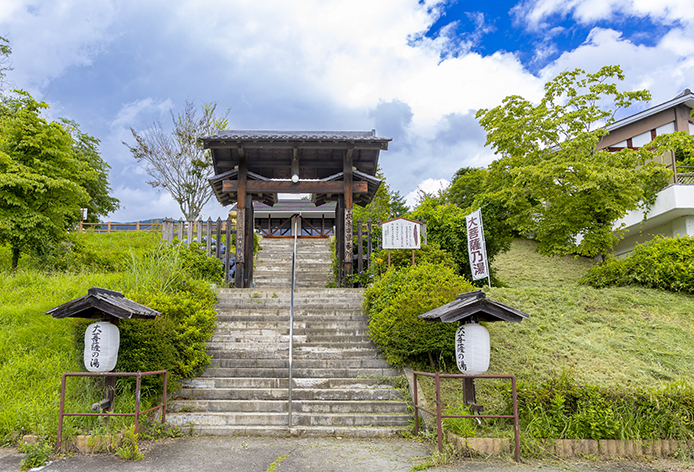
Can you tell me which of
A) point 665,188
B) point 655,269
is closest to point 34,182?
point 655,269

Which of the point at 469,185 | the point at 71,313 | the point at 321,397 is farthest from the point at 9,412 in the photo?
the point at 469,185

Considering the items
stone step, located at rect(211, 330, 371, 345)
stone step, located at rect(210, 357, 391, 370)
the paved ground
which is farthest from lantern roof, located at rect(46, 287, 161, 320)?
stone step, located at rect(211, 330, 371, 345)

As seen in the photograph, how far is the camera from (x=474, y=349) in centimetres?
539

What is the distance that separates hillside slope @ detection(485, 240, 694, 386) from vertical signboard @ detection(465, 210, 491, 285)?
3.23 ft

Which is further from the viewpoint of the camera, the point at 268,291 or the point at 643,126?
the point at 643,126

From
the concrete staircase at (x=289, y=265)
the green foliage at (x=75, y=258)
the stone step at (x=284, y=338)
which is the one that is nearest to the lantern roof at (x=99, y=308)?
the stone step at (x=284, y=338)

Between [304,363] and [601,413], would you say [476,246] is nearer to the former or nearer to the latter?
[304,363]

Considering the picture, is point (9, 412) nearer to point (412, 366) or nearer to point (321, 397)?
point (321, 397)

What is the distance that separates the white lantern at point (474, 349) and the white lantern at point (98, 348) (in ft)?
14.7

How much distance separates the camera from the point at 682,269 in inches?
393

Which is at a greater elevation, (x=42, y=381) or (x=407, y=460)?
(x=42, y=381)

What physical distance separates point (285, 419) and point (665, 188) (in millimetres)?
16128

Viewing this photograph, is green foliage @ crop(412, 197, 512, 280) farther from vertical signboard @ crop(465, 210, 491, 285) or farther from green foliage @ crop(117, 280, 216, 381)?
green foliage @ crop(117, 280, 216, 381)

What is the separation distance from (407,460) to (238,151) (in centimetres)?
879
